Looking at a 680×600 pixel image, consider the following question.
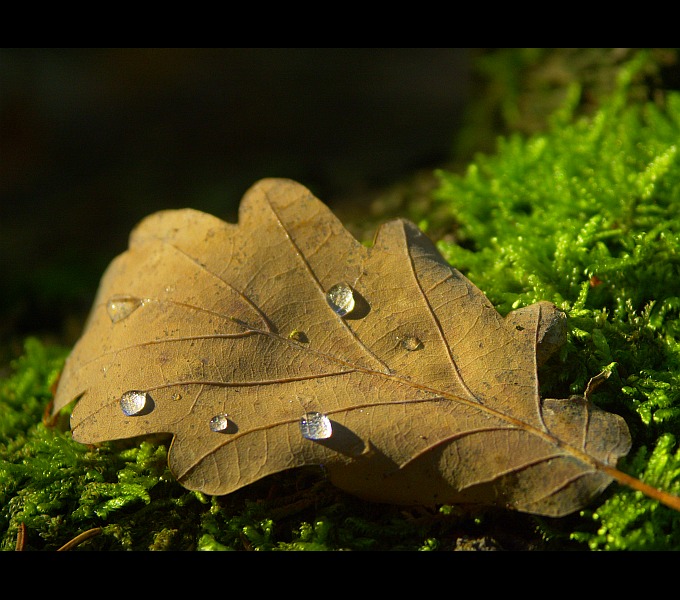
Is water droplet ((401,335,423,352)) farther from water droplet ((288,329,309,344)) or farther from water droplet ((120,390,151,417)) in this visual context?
water droplet ((120,390,151,417))

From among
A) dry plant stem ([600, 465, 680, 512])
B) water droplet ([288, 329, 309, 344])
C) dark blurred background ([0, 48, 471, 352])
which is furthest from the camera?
dark blurred background ([0, 48, 471, 352])

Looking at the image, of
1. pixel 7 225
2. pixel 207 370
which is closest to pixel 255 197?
pixel 207 370

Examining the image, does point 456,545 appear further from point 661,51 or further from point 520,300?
point 661,51

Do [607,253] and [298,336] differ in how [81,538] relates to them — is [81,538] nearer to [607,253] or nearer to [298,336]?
[298,336]

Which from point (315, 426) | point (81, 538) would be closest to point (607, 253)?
point (315, 426)

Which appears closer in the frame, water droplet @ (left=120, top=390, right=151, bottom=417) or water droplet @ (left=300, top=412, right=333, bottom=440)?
water droplet @ (left=300, top=412, right=333, bottom=440)

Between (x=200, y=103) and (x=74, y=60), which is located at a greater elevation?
(x=74, y=60)

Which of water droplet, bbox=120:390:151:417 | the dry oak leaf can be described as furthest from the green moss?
water droplet, bbox=120:390:151:417
